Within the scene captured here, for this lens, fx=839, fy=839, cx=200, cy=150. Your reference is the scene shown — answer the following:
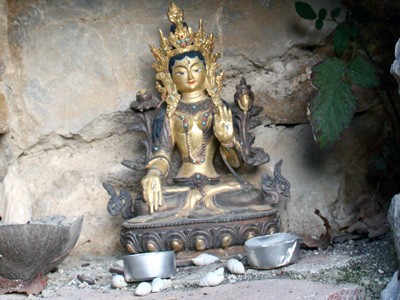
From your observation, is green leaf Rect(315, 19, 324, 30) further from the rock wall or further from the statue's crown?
the statue's crown

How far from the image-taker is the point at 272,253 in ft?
9.45

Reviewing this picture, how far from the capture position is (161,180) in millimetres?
3410

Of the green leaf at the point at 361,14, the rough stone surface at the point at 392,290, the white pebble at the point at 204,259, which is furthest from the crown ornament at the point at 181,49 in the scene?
the rough stone surface at the point at 392,290

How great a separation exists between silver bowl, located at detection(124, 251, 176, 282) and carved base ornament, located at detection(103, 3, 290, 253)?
0.33m

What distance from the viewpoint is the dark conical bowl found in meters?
2.91

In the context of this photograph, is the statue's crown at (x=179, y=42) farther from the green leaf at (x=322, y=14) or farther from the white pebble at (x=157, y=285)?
the white pebble at (x=157, y=285)

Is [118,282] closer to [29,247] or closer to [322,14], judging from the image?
[29,247]

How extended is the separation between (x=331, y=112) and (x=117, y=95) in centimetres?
97

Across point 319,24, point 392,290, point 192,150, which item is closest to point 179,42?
point 192,150

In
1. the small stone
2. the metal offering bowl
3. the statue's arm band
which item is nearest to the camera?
the metal offering bowl

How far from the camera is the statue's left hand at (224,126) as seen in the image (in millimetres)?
3396

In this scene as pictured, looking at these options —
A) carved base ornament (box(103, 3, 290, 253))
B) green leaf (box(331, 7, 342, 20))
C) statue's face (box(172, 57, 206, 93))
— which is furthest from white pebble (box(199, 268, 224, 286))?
green leaf (box(331, 7, 342, 20))

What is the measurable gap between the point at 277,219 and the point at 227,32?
89 cm

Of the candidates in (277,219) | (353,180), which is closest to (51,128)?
(277,219)
